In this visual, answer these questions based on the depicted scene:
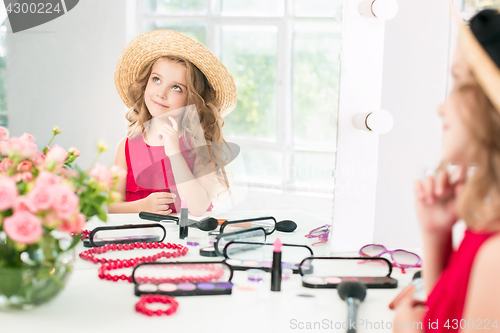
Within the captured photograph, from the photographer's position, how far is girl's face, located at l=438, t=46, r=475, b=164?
31 centimetres

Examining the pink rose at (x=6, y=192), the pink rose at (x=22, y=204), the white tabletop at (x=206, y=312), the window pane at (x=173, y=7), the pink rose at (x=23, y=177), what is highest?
the window pane at (x=173, y=7)

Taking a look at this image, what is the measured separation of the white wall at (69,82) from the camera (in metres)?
1.90

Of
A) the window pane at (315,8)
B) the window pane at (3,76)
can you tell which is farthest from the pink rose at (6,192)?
the window pane at (3,76)

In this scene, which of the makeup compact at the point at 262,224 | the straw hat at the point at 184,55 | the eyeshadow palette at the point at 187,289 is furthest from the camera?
the straw hat at the point at 184,55

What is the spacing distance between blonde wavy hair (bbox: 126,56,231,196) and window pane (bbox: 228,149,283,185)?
126mm

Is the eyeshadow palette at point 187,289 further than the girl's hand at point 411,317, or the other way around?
the eyeshadow palette at point 187,289

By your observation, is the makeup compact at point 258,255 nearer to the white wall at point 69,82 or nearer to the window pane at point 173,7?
the window pane at point 173,7

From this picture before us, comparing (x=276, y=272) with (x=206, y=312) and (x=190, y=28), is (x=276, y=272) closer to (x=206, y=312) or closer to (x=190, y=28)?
(x=206, y=312)

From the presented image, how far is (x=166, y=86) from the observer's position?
1.16 m

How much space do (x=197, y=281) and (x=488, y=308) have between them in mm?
333

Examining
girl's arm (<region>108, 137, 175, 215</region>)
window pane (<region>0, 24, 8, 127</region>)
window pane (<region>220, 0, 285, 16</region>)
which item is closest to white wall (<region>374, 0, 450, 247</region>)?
window pane (<region>220, 0, 285, 16</region>)

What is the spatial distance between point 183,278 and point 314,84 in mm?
469

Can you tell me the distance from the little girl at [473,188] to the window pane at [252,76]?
1.62ft

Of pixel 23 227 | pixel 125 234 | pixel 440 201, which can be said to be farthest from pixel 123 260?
pixel 440 201
